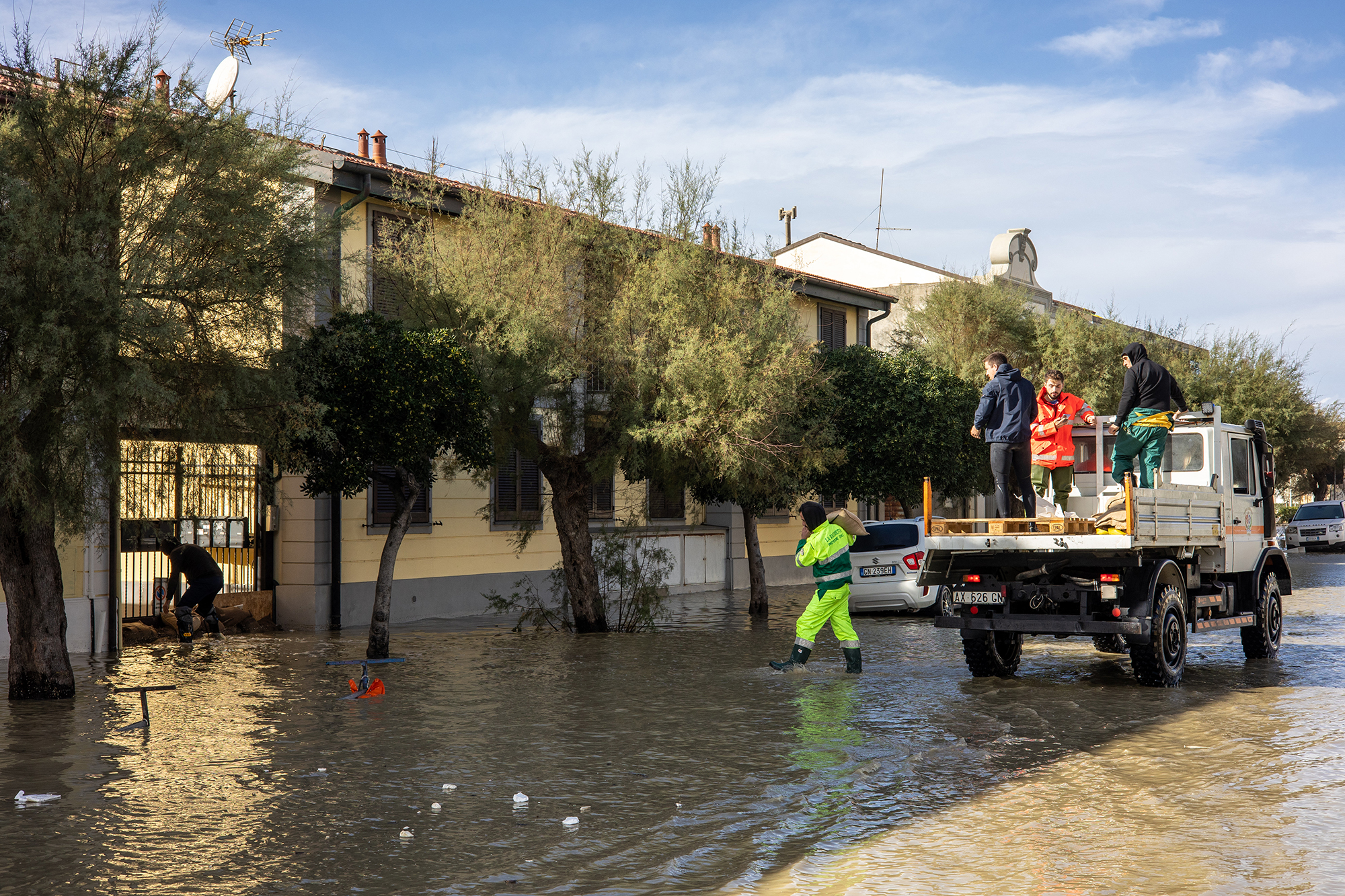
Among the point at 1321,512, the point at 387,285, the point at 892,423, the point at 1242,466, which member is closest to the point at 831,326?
the point at 892,423

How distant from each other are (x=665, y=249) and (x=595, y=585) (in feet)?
15.3

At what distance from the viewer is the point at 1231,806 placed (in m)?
6.57

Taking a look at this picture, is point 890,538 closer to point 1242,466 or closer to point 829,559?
point 1242,466

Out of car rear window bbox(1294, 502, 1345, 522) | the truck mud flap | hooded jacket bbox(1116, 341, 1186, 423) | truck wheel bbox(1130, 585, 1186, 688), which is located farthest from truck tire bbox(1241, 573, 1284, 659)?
car rear window bbox(1294, 502, 1345, 522)

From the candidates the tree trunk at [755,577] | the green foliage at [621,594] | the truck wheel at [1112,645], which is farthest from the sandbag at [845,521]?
the tree trunk at [755,577]

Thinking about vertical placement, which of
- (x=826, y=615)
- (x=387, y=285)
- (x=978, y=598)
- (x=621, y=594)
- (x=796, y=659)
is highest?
(x=387, y=285)

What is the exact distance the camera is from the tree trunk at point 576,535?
52.5ft

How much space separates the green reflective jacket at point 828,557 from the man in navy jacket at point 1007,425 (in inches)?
60.3

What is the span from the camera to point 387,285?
14.7 meters

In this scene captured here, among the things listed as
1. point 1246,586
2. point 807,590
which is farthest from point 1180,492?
point 807,590

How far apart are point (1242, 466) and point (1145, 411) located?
209 cm

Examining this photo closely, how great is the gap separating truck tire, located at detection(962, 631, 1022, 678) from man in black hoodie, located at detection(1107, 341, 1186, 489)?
1.97m

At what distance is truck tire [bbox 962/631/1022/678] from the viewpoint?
1170 cm

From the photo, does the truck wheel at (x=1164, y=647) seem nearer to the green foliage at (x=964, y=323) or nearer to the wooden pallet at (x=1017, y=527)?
the wooden pallet at (x=1017, y=527)
